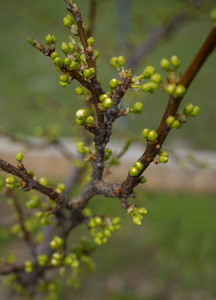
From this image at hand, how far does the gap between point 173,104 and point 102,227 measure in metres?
0.54

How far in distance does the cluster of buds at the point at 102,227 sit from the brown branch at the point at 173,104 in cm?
19

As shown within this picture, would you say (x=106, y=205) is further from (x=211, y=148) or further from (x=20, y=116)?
(x=20, y=116)

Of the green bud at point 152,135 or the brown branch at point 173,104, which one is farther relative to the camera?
the green bud at point 152,135

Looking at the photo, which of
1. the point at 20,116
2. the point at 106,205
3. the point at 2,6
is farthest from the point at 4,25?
the point at 106,205

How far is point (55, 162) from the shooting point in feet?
11.9

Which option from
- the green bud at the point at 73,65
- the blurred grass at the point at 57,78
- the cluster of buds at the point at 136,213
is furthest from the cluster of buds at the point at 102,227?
the blurred grass at the point at 57,78

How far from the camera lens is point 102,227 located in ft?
3.26

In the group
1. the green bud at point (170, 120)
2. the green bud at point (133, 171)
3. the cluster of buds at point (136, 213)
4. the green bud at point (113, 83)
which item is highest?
the green bud at point (113, 83)

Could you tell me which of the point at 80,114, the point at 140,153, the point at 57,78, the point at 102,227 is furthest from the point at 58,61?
the point at 57,78

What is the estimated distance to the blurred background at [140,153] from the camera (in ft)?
8.36

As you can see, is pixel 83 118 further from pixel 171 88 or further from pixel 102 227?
pixel 102 227

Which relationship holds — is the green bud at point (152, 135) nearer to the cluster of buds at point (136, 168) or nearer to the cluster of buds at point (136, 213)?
the cluster of buds at point (136, 168)

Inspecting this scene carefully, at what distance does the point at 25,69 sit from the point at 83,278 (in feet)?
13.2

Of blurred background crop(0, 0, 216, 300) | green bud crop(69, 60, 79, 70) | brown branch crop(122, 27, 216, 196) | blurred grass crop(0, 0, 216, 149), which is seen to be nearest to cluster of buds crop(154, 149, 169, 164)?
brown branch crop(122, 27, 216, 196)
